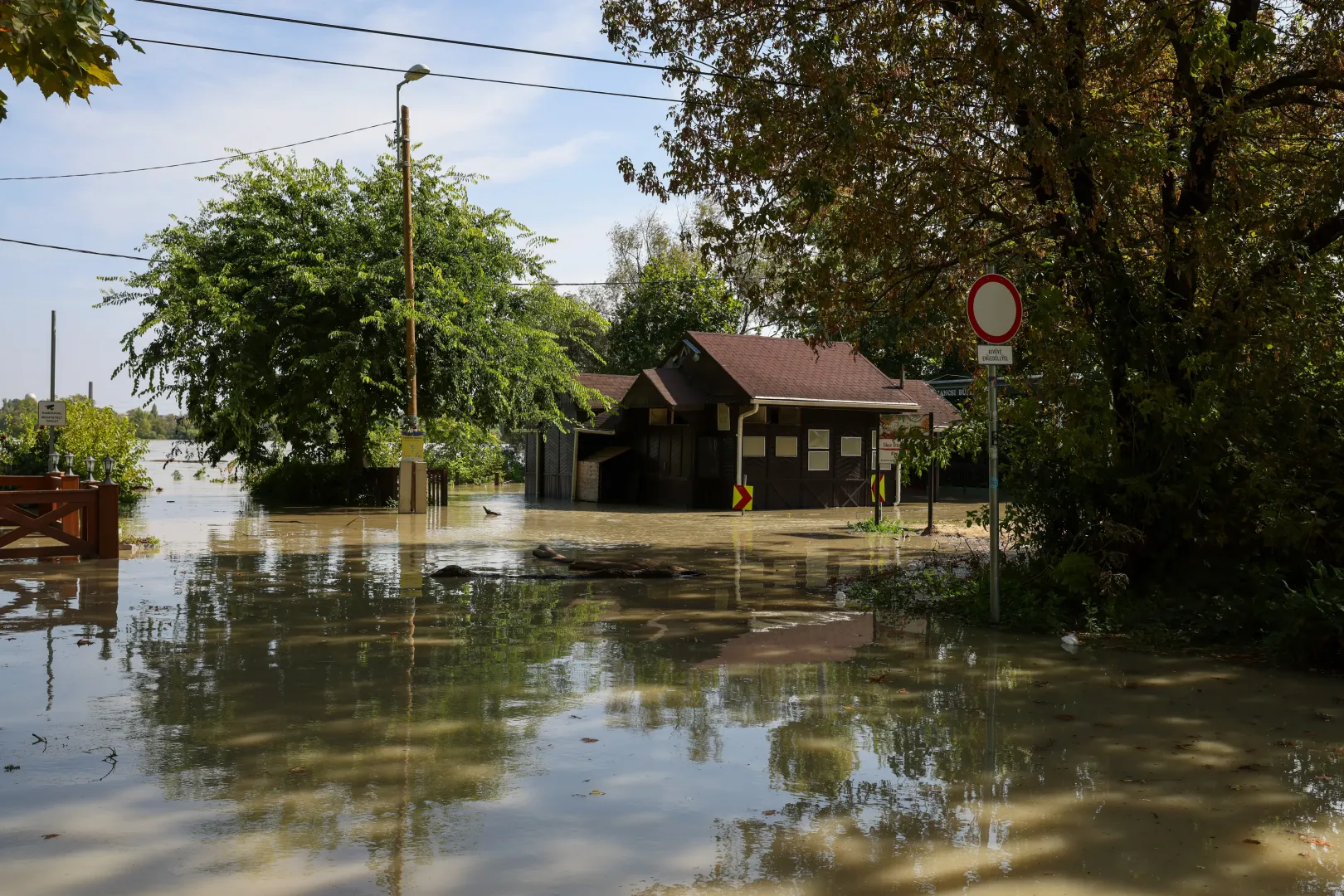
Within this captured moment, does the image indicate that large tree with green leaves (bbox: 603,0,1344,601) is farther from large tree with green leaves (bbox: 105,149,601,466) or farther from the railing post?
large tree with green leaves (bbox: 105,149,601,466)

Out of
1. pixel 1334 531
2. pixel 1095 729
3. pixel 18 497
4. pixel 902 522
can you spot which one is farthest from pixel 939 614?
pixel 902 522

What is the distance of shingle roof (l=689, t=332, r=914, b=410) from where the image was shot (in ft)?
96.5

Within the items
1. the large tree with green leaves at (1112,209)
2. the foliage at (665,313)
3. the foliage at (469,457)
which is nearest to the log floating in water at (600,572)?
the large tree with green leaves at (1112,209)

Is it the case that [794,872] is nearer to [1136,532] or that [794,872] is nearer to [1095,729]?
[1095,729]

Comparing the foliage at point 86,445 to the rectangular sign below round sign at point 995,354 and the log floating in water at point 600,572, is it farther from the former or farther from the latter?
the rectangular sign below round sign at point 995,354

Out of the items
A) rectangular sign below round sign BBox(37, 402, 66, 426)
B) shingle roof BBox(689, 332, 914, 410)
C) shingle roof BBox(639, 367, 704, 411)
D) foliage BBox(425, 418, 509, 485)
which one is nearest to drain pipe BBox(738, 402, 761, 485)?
shingle roof BBox(689, 332, 914, 410)

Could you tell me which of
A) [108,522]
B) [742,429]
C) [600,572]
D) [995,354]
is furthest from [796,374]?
[995,354]

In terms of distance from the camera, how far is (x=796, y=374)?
3073 cm

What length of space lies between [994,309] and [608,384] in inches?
1076

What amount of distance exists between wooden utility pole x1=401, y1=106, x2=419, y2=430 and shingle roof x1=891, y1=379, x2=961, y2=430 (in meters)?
14.9

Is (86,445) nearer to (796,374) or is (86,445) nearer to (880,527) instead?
(796,374)

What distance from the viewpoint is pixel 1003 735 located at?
6.36 metres

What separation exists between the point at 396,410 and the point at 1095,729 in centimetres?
2320

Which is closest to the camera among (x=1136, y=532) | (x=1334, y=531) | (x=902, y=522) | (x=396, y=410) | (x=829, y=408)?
(x=1334, y=531)
